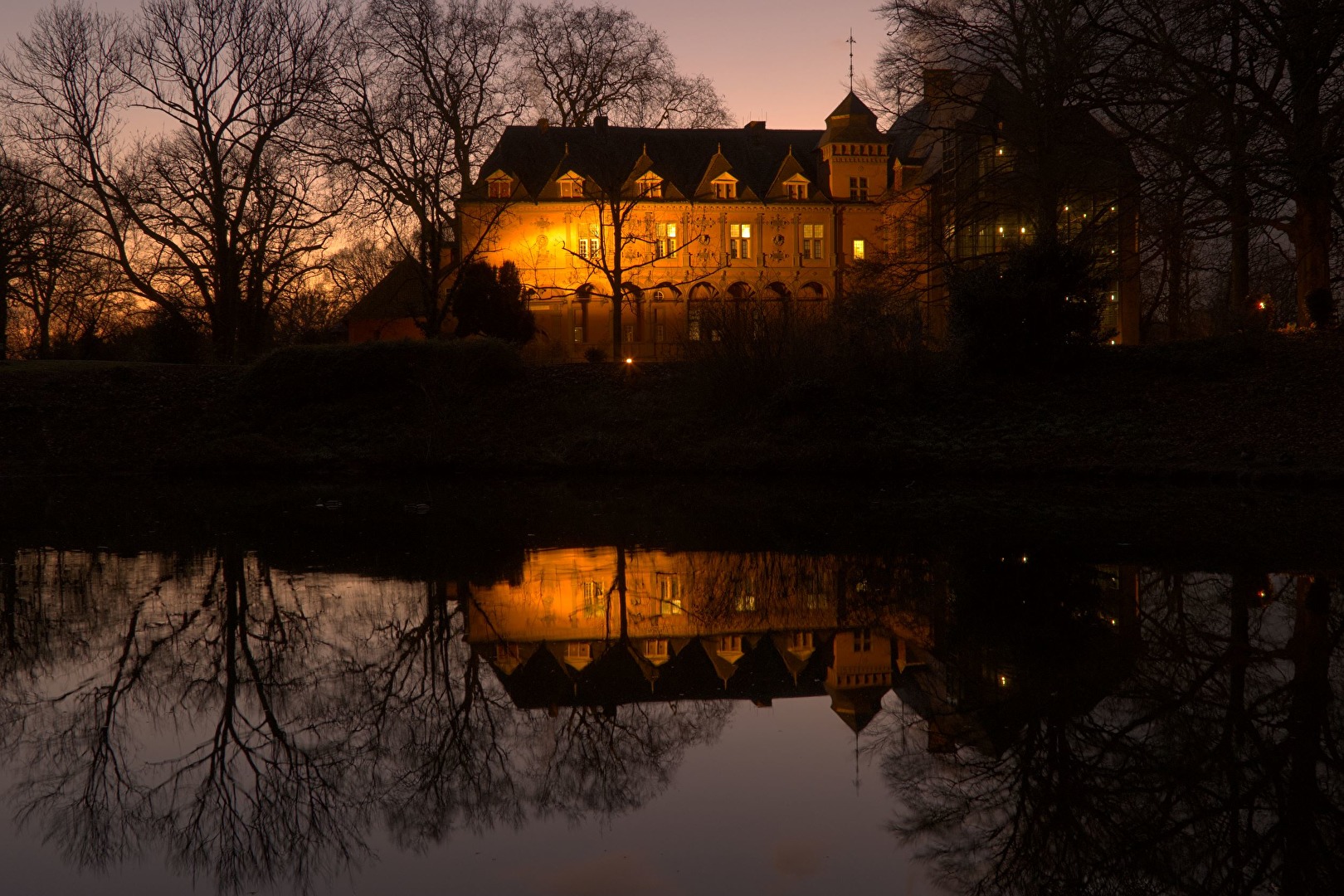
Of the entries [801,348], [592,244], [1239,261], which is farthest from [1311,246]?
[592,244]

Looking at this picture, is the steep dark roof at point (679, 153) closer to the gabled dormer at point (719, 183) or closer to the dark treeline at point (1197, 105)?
the gabled dormer at point (719, 183)

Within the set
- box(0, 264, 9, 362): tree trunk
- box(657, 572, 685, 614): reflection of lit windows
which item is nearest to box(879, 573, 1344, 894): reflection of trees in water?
box(657, 572, 685, 614): reflection of lit windows

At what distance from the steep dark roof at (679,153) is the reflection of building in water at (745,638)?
3667 centimetres

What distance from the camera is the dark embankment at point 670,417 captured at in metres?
21.3

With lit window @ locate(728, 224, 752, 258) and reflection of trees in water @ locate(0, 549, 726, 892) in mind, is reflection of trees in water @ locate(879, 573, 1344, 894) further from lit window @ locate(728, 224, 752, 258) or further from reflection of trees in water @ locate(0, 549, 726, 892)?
lit window @ locate(728, 224, 752, 258)

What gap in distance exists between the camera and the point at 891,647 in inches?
287

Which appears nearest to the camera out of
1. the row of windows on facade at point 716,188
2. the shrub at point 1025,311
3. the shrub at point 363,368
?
the shrub at point 1025,311

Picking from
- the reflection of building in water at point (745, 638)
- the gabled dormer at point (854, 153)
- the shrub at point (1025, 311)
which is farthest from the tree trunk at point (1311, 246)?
the gabled dormer at point (854, 153)

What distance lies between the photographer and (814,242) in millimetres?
53531

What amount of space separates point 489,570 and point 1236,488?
13244 mm

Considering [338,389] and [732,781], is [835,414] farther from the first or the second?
[732,781]

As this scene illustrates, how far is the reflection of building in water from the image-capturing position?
6.35 meters

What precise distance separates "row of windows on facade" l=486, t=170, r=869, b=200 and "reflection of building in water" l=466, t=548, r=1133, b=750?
40655 millimetres

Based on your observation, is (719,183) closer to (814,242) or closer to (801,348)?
(814,242)
